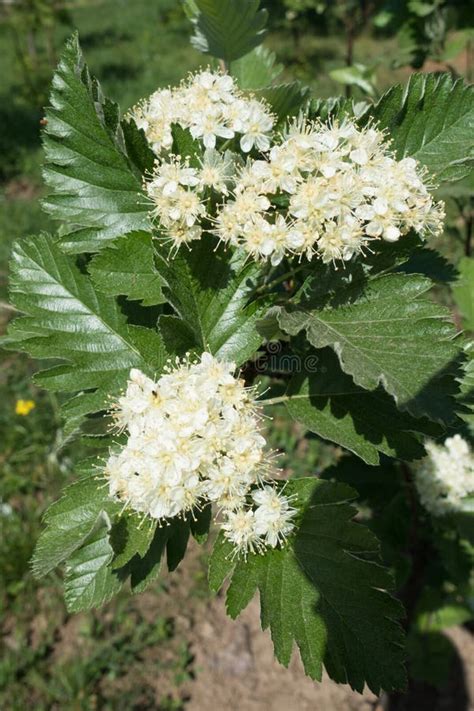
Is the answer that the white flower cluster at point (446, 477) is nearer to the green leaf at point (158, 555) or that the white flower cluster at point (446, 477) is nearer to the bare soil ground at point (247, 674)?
the green leaf at point (158, 555)

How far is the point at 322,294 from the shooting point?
1143 mm

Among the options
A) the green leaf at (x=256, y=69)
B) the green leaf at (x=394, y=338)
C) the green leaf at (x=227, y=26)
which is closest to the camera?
the green leaf at (x=394, y=338)

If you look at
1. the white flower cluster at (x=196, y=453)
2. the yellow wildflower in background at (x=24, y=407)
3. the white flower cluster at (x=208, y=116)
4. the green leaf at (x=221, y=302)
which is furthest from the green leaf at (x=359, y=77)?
the yellow wildflower in background at (x=24, y=407)

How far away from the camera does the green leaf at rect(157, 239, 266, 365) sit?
117cm

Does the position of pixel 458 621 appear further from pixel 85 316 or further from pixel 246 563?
pixel 85 316

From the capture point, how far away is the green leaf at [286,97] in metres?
1.26

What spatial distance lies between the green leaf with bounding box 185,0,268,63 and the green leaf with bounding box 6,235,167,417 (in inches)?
23.2

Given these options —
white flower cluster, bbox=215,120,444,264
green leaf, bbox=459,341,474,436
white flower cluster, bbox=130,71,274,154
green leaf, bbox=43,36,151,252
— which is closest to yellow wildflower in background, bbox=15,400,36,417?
green leaf, bbox=43,36,151,252

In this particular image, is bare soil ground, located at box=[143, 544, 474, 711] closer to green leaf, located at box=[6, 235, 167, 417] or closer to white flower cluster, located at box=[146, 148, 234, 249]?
green leaf, located at box=[6, 235, 167, 417]

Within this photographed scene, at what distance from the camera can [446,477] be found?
78.7 inches

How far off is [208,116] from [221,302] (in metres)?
0.35

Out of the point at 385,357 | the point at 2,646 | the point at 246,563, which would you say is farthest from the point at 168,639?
the point at 385,357

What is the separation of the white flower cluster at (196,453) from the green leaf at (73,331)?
126 millimetres

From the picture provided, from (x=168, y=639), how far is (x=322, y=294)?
2.38 meters
